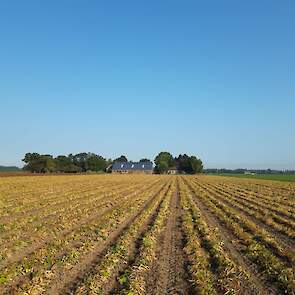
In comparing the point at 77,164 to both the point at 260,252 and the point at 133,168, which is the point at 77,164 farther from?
the point at 260,252

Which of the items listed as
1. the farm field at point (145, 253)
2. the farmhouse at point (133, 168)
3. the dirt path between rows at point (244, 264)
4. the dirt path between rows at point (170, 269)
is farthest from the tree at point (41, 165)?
the dirt path between rows at point (170, 269)

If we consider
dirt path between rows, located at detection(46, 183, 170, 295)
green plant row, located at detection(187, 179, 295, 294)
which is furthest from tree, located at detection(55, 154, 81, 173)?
dirt path between rows, located at detection(46, 183, 170, 295)

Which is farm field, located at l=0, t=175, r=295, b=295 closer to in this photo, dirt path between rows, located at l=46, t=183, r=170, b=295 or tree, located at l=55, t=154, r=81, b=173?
dirt path between rows, located at l=46, t=183, r=170, b=295

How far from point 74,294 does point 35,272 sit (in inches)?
79.2

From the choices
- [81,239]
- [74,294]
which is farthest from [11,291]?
[81,239]

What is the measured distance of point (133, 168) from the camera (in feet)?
613

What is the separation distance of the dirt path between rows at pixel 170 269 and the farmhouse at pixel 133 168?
550 ft

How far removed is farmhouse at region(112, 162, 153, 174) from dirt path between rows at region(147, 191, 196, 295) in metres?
168

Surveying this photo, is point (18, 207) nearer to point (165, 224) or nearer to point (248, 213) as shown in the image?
point (165, 224)

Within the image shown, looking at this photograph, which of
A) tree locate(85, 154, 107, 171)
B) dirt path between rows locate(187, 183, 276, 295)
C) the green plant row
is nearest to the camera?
dirt path between rows locate(187, 183, 276, 295)

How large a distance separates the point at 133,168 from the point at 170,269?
176030 millimetres

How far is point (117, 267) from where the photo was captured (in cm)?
1080

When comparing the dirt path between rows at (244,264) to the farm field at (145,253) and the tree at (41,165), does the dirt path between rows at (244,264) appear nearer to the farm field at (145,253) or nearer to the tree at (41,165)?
the farm field at (145,253)

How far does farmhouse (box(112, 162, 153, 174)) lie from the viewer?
184075 mm
